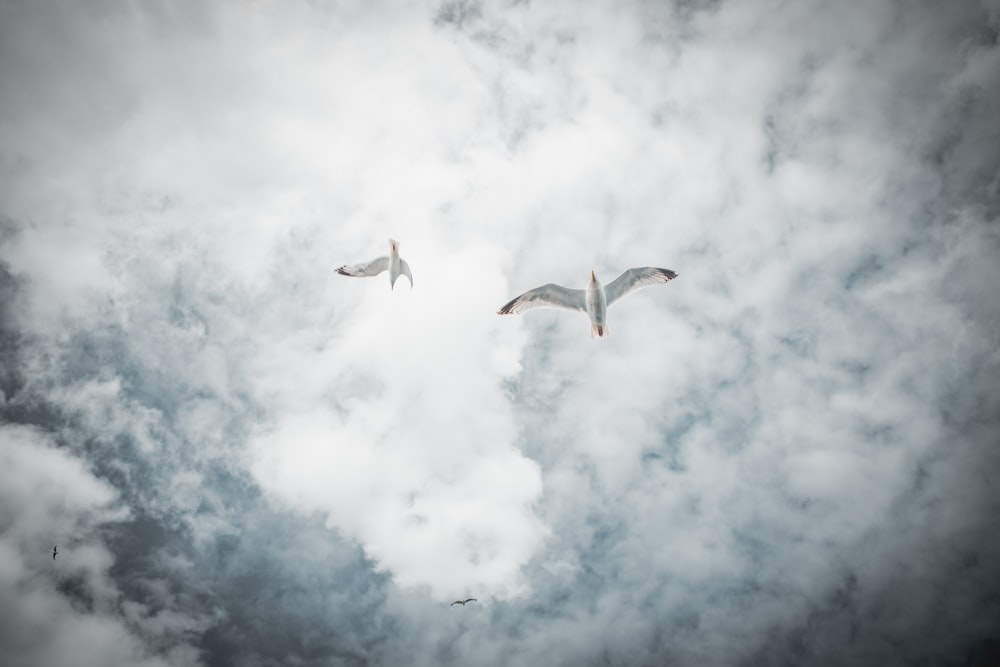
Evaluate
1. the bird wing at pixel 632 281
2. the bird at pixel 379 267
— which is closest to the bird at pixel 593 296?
the bird wing at pixel 632 281

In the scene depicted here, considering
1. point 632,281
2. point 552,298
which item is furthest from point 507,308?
point 632,281

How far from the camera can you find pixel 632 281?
26109mm

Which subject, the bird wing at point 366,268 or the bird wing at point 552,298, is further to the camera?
the bird wing at point 366,268

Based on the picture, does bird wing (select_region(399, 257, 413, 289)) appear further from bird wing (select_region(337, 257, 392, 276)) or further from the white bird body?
the white bird body

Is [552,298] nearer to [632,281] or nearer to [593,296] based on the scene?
[593,296]

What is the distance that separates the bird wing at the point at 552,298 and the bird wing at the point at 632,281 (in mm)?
1470

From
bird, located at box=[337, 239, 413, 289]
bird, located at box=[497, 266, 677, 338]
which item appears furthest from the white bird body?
bird, located at box=[337, 239, 413, 289]

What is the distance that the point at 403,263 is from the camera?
1195 inches

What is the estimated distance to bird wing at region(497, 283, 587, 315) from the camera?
25984 mm

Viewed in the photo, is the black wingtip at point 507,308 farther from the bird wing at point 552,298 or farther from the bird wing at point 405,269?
the bird wing at point 405,269

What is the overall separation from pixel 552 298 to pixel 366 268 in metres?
10.6

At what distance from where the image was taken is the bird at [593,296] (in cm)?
2556

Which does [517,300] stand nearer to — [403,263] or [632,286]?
[632,286]

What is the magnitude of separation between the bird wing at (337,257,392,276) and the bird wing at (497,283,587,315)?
821cm
